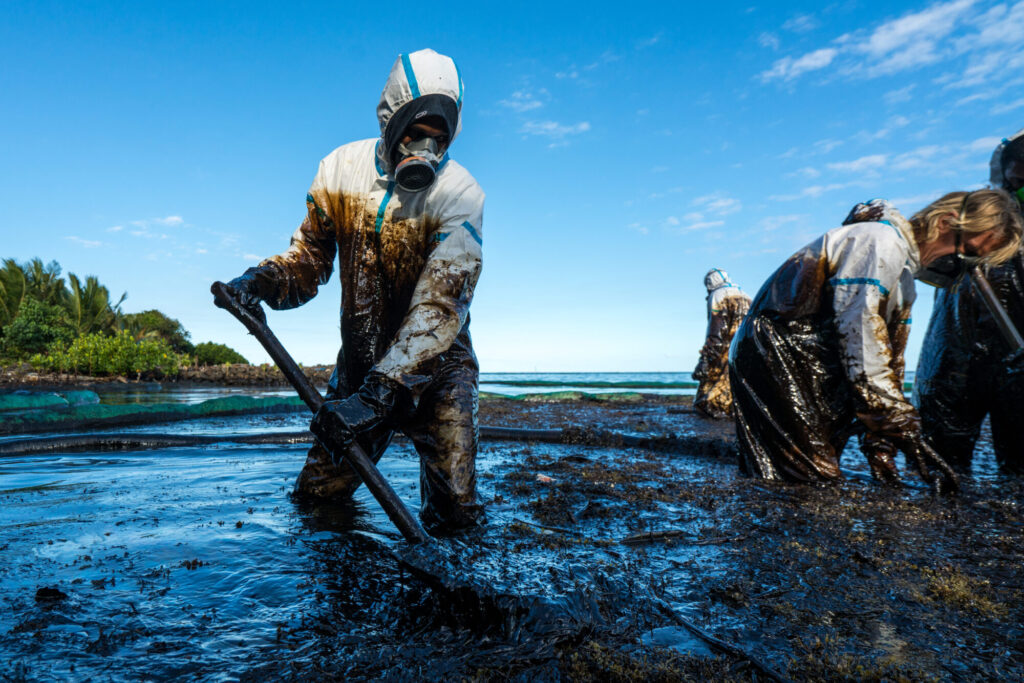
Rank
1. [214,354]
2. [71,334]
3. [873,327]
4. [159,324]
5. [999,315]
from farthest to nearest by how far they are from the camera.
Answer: [159,324] → [214,354] → [71,334] → [999,315] → [873,327]

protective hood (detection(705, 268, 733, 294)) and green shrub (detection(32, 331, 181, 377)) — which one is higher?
protective hood (detection(705, 268, 733, 294))

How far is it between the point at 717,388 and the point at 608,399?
12.0 feet

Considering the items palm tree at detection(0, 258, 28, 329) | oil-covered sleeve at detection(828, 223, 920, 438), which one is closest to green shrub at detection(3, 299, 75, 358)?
palm tree at detection(0, 258, 28, 329)

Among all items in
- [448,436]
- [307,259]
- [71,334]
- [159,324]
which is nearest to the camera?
[448,436]

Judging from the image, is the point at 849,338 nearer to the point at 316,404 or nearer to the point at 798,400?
the point at 798,400

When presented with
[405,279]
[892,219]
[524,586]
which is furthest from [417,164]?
[892,219]

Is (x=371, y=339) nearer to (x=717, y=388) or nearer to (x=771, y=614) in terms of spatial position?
(x=771, y=614)

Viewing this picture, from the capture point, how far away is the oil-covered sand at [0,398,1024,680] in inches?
54.7

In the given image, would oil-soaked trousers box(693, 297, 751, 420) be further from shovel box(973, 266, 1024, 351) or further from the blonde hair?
the blonde hair

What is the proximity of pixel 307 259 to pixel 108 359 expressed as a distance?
1688 cm

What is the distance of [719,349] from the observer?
917 cm

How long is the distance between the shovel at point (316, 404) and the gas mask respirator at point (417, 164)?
36.1 inches

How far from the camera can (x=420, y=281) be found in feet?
8.01

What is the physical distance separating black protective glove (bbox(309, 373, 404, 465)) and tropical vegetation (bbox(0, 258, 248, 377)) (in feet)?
57.3
